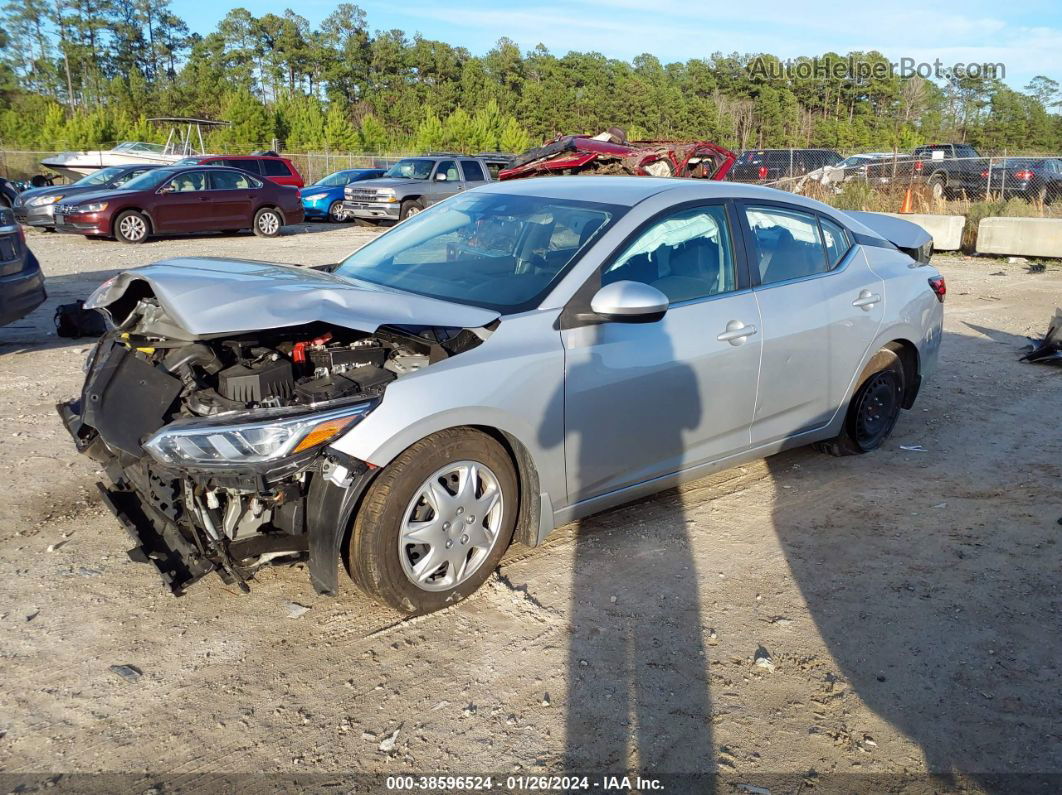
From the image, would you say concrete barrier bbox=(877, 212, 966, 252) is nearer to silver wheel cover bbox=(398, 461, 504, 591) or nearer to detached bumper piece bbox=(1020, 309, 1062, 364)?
detached bumper piece bbox=(1020, 309, 1062, 364)

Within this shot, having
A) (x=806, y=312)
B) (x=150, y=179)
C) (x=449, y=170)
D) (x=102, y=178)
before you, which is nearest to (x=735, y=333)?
(x=806, y=312)

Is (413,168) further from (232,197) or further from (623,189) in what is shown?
(623,189)

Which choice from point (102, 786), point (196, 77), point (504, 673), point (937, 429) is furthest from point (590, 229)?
point (196, 77)

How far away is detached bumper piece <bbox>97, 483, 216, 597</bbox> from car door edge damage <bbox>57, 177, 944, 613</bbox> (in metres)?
0.01

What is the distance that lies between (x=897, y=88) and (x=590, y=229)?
87491mm

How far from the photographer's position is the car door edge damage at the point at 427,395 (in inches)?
130

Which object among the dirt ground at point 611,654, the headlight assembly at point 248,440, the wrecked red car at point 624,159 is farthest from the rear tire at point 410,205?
the headlight assembly at point 248,440

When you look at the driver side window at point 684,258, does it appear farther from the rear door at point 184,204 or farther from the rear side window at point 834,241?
the rear door at point 184,204

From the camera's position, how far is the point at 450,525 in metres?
3.53

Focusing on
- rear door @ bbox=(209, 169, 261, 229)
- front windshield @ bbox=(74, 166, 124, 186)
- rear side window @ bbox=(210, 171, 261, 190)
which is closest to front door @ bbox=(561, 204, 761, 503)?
rear door @ bbox=(209, 169, 261, 229)

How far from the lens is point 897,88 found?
8019 cm

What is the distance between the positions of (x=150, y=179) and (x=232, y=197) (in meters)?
1.65

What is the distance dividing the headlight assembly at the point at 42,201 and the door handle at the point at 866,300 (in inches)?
→ 722

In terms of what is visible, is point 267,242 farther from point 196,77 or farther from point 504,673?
point 196,77
